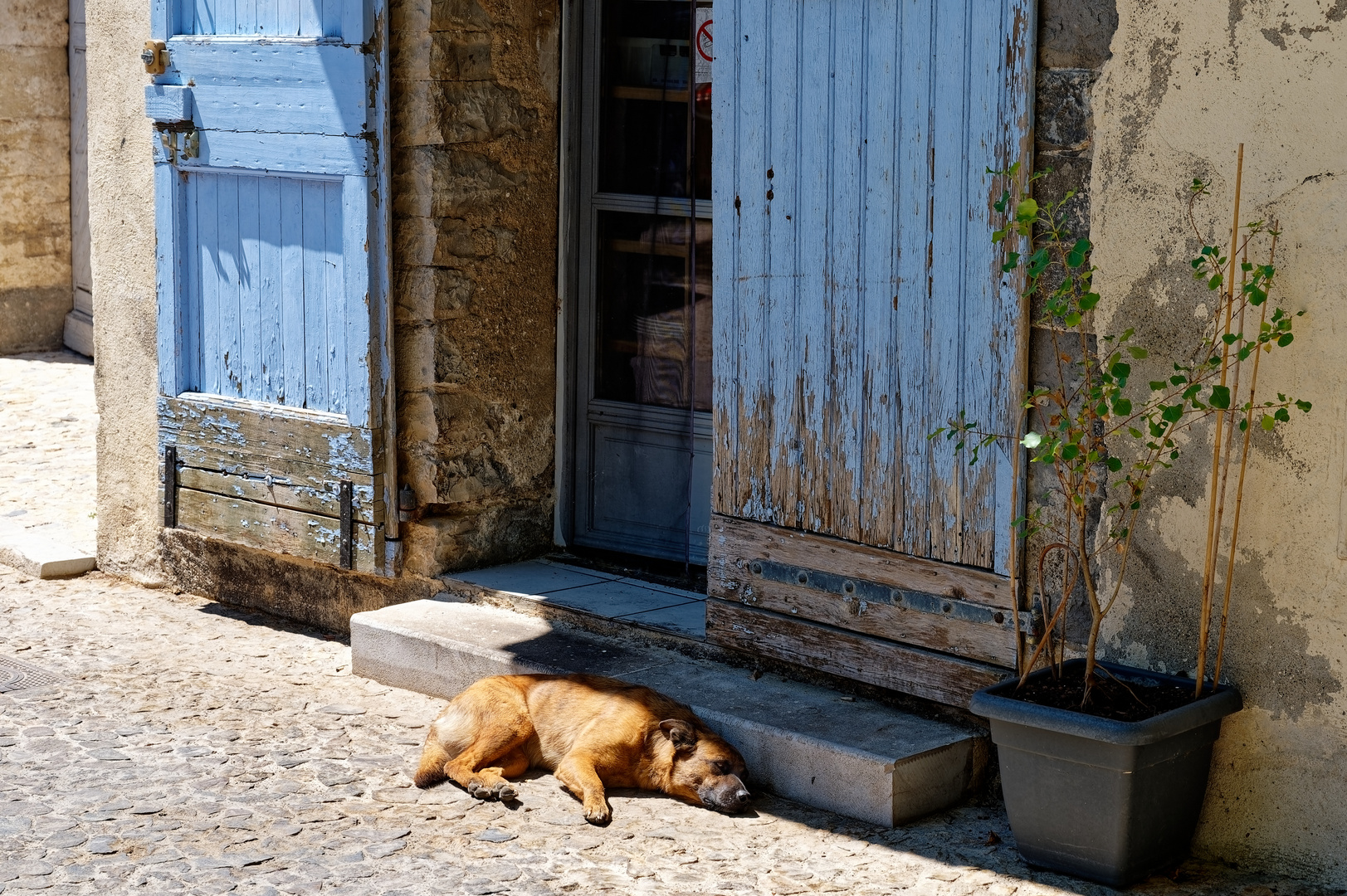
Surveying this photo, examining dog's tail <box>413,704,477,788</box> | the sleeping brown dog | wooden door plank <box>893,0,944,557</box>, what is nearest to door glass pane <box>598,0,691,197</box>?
wooden door plank <box>893,0,944,557</box>

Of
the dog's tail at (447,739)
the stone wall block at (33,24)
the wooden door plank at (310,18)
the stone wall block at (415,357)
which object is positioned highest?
the stone wall block at (33,24)

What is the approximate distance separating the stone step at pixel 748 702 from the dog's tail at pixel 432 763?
20.2 inches

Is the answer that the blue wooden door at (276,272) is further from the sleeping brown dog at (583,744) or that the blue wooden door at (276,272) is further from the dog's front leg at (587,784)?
the dog's front leg at (587,784)

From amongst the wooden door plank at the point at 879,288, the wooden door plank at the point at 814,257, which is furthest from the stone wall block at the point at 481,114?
the wooden door plank at the point at 879,288

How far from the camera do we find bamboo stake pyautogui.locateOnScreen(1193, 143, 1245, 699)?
3795 mm

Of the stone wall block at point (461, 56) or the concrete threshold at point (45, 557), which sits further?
the concrete threshold at point (45, 557)

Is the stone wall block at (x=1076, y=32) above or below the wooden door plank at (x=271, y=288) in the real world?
above

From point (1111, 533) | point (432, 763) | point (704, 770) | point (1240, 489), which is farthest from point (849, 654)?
point (1240, 489)

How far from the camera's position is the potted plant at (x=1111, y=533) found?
376 centimetres

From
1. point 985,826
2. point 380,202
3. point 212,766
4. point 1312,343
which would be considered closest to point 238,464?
point 380,202

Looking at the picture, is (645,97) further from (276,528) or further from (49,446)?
(49,446)

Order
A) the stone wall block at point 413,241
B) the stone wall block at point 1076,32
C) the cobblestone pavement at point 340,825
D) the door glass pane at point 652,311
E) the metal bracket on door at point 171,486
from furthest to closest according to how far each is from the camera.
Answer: the metal bracket on door at point 171,486, the door glass pane at point 652,311, the stone wall block at point 413,241, the stone wall block at point 1076,32, the cobblestone pavement at point 340,825

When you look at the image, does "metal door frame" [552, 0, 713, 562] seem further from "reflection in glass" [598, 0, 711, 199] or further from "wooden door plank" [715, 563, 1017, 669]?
"wooden door plank" [715, 563, 1017, 669]

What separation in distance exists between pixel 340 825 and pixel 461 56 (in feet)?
8.99
